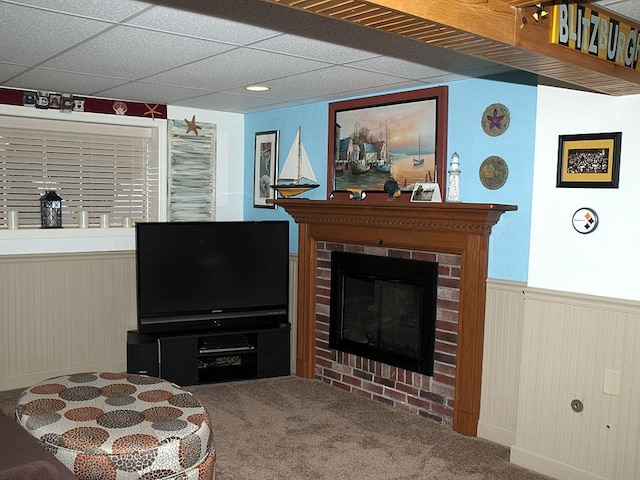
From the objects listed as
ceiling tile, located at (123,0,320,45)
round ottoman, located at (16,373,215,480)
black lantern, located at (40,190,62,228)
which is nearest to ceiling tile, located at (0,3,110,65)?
ceiling tile, located at (123,0,320,45)

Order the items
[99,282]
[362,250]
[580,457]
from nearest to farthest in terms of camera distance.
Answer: [580,457] → [362,250] → [99,282]

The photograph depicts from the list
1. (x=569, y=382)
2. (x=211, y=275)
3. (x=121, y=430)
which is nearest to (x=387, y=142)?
(x=211, y=275)

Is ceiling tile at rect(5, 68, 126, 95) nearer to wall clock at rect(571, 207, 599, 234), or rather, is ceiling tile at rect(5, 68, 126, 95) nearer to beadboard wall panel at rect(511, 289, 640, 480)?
wall clock at rect(571, 207, 599, 234)

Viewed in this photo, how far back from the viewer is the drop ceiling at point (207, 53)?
2.47 metres

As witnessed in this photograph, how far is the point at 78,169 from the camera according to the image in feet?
15.8

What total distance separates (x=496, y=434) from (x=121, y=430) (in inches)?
87.0

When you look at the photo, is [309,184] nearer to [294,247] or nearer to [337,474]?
[294,247]

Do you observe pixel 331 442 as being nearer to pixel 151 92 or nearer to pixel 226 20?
pixel 226 20

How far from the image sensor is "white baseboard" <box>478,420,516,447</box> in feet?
11.7

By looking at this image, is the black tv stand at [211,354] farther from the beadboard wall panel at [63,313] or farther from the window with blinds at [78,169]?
the window with blinds at [78,169]

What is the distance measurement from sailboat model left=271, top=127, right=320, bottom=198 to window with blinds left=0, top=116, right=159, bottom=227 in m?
1.11

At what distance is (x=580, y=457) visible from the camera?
3.11m

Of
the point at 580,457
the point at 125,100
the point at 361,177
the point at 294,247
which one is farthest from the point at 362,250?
the point at 125,100

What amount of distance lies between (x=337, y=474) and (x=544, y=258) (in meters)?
1.60
